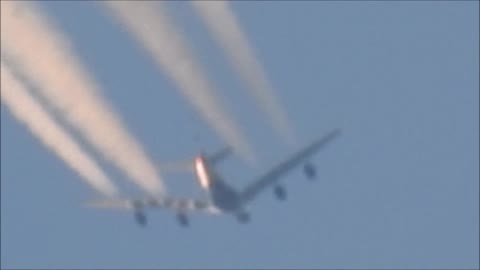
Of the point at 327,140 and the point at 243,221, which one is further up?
the point at 327,140

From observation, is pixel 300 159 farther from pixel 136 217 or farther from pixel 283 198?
pixel 136 217

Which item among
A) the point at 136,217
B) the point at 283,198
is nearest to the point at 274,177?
the point at 283,198

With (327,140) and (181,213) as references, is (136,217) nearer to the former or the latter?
(181,213)

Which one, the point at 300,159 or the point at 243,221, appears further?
the point at 300,159

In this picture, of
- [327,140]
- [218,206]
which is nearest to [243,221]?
[218,206]

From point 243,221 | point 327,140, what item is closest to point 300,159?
point 327,140
